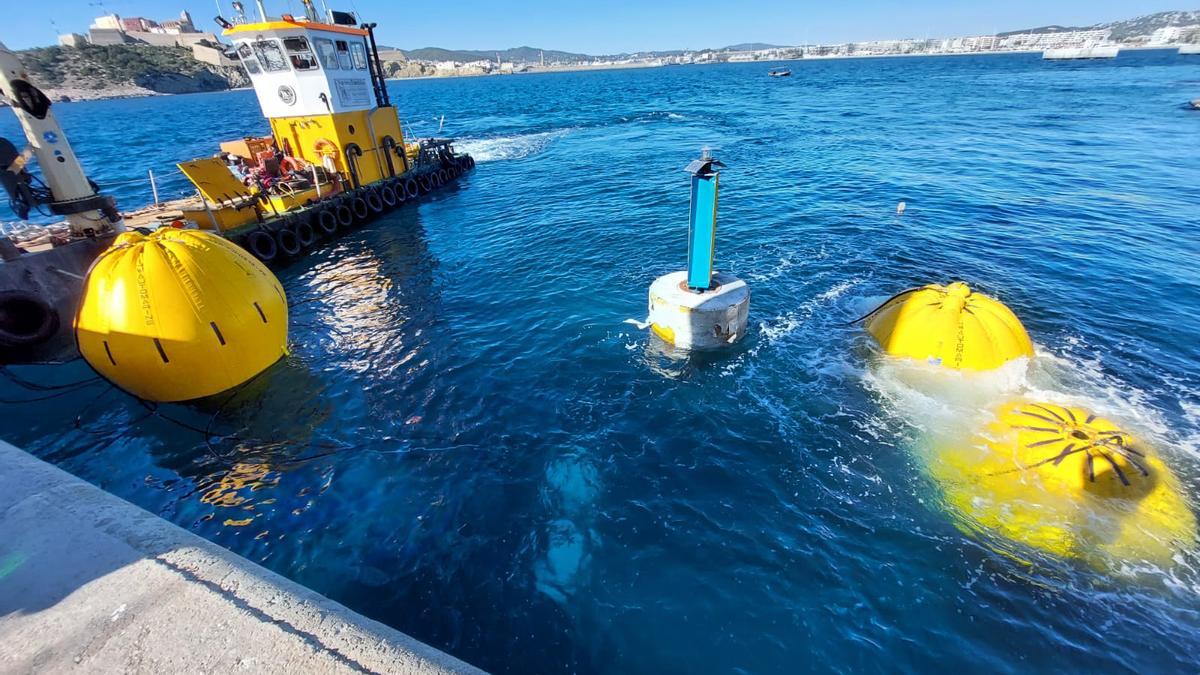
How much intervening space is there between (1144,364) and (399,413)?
1474cm

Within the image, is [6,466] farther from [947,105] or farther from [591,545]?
[947,105]

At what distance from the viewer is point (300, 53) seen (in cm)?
1988

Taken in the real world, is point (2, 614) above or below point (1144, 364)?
above

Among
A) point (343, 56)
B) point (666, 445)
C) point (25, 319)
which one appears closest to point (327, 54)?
point (343, 56)

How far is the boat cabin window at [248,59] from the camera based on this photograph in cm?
1950

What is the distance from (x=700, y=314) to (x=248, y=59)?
22.7m

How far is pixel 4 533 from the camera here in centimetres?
443

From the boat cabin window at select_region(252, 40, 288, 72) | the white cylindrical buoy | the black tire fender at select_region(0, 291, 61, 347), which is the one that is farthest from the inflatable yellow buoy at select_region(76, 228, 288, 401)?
the boat cabin window at select_region(252, 40, 288, 72)

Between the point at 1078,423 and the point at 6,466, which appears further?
the point at 1078,423

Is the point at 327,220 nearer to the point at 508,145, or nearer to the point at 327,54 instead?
the point at 327,54

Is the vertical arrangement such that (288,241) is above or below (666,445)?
above

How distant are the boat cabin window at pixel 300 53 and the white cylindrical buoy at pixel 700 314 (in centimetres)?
1943

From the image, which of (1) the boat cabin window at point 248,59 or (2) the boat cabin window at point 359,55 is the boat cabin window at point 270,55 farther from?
(2) the boat cabin window at point 359,55

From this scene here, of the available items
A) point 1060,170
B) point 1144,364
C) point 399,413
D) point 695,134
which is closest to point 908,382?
point 1144,364
